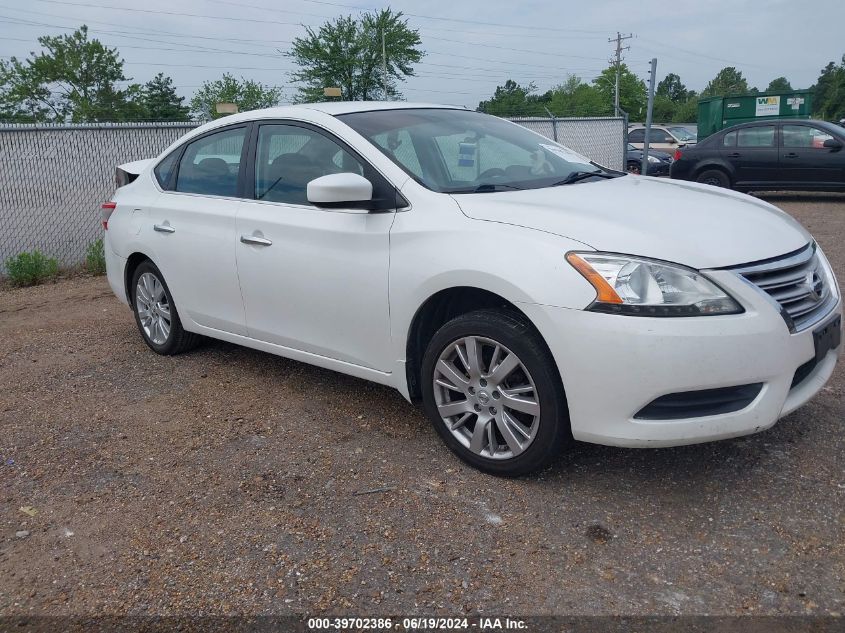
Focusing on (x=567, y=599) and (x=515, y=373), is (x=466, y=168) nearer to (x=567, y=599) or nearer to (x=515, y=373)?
(x=515, y=373)

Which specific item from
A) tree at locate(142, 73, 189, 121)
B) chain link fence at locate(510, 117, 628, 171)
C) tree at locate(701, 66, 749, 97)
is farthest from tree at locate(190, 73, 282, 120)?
tree at locate(701, 66, 749, 97)

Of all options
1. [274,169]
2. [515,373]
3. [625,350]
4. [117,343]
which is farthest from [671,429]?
[117,343]

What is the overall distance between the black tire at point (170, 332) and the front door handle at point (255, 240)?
1.04 meters

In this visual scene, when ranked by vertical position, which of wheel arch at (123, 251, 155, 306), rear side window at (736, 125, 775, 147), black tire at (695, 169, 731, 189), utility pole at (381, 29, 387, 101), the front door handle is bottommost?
black tire at (695, 169, 731, 189)

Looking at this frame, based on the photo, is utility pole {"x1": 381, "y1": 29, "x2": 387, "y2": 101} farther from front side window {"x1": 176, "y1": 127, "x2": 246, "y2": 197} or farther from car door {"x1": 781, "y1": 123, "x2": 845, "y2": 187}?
front side window {"x1": 176, "y1": 127, "x2": 246, "y2": 197}

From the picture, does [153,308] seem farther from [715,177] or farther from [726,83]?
[726,83]

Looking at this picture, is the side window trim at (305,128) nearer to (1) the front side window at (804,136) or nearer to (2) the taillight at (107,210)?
(2) the taillight at (107,210)

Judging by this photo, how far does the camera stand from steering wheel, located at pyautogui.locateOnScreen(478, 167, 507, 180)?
394cm

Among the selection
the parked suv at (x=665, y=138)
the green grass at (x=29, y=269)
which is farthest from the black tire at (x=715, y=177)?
the green grass at (x=29, y=269)

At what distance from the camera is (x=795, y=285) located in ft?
10.5

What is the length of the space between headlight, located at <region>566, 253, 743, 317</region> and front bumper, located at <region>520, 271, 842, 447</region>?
0.04 meters

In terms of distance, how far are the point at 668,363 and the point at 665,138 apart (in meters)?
24.6

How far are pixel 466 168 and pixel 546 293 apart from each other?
3.78 feet

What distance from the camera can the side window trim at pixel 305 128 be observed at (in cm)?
378
